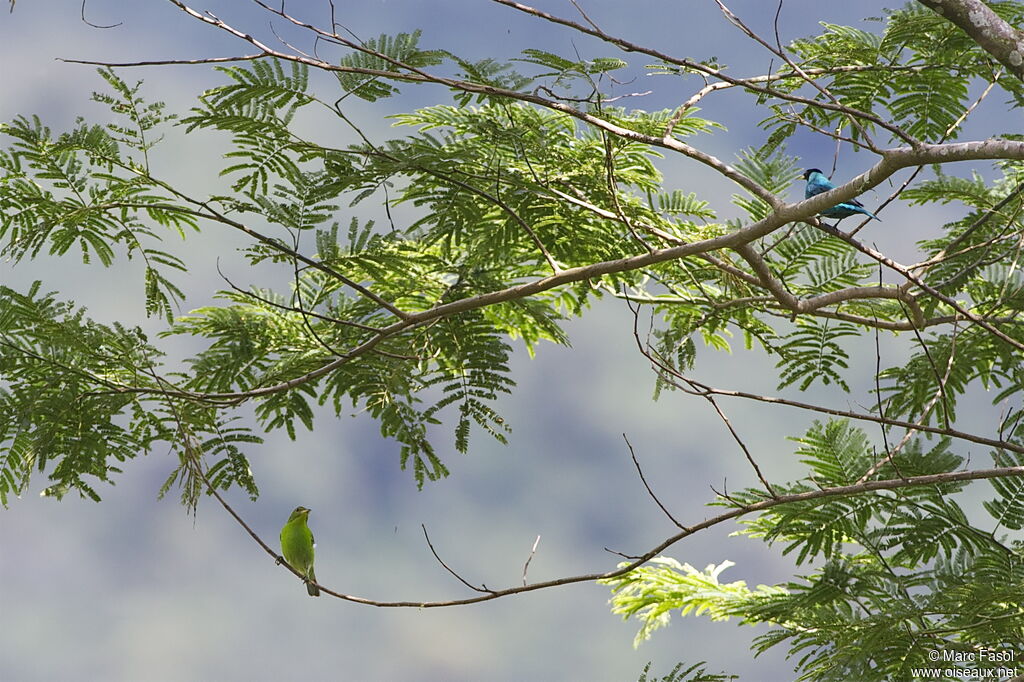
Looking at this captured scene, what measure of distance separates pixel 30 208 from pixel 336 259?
1.76m

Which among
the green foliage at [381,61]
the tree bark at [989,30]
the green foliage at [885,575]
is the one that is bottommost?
the green foliage at [885,575]

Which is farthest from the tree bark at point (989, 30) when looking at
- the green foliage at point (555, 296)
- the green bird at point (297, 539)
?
the green bird at point (297, 539)

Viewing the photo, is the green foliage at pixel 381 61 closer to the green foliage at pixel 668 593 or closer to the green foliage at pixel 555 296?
the green foliage at pixel 555 296

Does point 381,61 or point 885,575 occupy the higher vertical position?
point 381,61

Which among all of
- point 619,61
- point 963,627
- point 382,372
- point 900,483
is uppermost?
point 619,61

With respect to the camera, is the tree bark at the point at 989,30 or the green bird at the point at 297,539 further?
the green bird at the point at 297,539

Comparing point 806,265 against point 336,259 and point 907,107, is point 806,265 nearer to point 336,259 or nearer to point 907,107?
point 907,107

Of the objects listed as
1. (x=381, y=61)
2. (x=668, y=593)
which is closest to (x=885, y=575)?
(x=668, y=593)

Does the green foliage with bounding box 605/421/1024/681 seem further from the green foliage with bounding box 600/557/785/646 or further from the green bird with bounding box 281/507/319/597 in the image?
the green bird with bounding box 281/507/319/597

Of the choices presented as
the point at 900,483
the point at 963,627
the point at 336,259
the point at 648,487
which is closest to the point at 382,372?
the point at 336,259

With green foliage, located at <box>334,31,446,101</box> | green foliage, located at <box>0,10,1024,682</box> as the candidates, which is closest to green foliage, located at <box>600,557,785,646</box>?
green foliage, located at <box>0,10,1024,682</box>

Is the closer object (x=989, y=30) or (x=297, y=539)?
(x=989, y=30)

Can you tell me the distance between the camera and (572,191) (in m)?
5.23

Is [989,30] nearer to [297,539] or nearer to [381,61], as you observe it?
[381,61]
